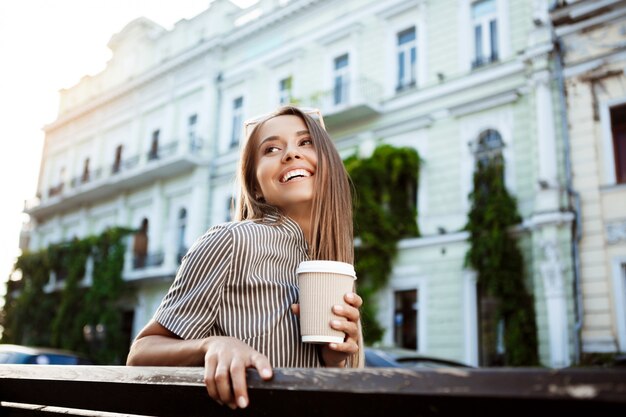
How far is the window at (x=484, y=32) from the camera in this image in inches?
541

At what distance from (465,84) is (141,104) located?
14.1 metres

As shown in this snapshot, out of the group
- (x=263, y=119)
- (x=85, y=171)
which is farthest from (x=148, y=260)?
(x=263, y=119)

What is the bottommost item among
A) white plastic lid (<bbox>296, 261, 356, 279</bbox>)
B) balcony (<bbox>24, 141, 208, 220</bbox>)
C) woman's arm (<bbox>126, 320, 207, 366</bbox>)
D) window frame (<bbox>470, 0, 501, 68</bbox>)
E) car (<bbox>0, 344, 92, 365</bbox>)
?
car (<bbox>0, 344, 92, 365</bbox>)

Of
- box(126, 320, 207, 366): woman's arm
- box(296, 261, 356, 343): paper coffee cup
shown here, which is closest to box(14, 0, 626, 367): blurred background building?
box(296, 261, 356, 343): paper coffee cup

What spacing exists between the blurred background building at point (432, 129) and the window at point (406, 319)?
1.4 inches

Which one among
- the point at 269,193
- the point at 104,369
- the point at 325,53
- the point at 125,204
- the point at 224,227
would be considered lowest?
the point at 104,369

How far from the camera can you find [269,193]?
5.76 ft

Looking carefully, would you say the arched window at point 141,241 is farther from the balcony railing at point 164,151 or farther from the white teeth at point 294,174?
the white teeth at point 294,174

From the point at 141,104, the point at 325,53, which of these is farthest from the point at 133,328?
the point at 325,53

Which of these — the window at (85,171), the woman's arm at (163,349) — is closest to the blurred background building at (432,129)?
the window at (85,171)

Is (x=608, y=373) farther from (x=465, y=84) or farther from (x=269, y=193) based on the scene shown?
(x=465, y=84)

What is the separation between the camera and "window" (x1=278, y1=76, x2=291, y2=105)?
58.5 ft

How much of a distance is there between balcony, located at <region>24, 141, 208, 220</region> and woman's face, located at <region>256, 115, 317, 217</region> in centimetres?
1814

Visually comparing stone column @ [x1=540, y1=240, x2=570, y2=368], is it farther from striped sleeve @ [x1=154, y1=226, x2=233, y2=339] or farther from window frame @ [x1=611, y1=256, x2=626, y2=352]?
striped sleeve @ [x1=154, y1=226, x2=233, y2=339]
